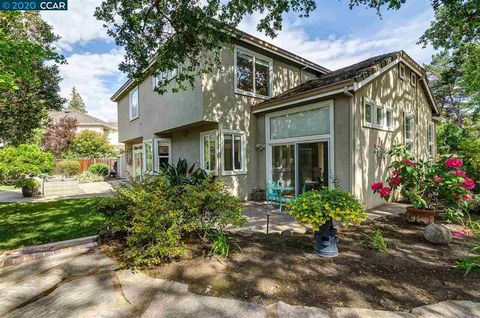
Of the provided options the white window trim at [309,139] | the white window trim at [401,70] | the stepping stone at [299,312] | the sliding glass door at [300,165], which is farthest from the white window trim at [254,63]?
the stepping stone at [299,312]

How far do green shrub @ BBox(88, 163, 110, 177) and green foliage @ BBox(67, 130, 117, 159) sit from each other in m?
6.86

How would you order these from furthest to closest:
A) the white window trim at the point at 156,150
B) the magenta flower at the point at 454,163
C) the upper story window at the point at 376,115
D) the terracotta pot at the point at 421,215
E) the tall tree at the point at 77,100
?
1. the tall tree at the point at 77,100
2. the white window trim at the point at 156,150
3. the upper story window at the point at 376,115
4. the terracotta pot at the point at 421,215
5. the magenta flower at the point at 454,163

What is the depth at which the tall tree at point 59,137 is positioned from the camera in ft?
83.0

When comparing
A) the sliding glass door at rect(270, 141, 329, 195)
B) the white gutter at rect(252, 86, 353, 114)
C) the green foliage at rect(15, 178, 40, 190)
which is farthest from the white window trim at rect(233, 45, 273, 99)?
the green foliage at rect(15, 178, 40, 190)

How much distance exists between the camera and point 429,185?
6539mm

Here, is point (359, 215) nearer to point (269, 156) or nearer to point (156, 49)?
point (269, 156)

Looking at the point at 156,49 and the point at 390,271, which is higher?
the point at 156,49

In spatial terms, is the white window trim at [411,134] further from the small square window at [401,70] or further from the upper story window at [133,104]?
the upper story window at [133,104]

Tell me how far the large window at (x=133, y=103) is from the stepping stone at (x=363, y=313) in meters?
15.7

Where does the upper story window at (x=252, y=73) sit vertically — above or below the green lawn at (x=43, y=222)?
above

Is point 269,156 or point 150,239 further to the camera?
point 269,156

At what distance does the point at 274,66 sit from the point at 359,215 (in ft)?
29.7

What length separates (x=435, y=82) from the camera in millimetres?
32469

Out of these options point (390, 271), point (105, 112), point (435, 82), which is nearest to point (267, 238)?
point (390, 271)
